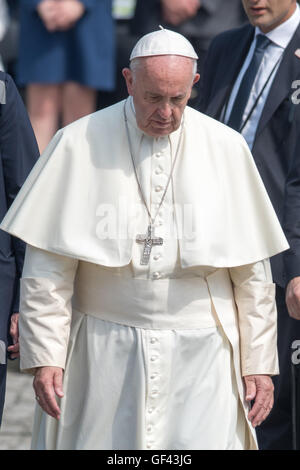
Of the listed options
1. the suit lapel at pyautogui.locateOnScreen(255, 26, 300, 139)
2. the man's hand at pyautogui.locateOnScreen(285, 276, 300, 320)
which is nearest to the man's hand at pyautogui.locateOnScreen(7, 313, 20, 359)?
the man's hand at pyautogui.locateOnScreen(285, 276, 300, 320)

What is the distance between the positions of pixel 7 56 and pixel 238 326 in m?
5.31

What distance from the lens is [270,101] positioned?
5258 millimetres

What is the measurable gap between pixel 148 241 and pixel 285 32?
5.65ft

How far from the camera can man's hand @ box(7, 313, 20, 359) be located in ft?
15.2

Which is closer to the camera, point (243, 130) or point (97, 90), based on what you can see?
point (243, 130)

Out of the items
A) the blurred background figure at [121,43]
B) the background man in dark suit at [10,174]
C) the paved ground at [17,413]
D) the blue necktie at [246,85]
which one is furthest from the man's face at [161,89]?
the blurred background figure at [121,43]

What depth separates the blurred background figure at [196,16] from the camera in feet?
27.4

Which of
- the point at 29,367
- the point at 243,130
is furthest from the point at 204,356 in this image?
the point at 243,130

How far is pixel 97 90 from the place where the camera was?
866 centimetres

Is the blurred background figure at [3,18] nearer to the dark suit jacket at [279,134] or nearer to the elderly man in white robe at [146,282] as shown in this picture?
the dark suit jacket at [279,134]

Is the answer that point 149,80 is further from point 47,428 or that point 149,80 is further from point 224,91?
point 224,91

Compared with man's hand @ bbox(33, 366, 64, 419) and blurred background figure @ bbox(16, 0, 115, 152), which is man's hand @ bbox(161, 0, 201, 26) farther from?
man's hand @ bbox(33, 366, 64, 419)

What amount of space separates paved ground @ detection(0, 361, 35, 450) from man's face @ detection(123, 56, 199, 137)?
2.70 metres

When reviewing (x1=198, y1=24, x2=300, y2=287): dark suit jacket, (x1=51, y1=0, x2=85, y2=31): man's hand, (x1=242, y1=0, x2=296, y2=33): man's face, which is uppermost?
(x1=242, y1=0, x2=296, y2=33): man's face
